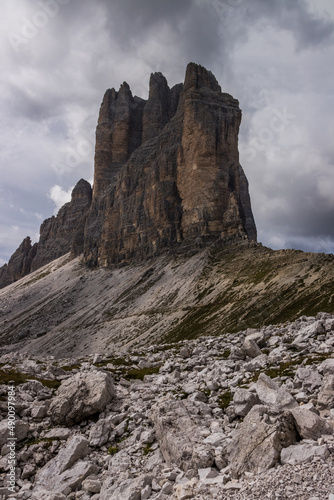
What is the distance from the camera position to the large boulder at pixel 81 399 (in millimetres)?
14086

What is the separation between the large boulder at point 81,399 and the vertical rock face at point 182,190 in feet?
315

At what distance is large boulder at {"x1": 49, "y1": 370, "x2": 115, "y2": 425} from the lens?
46.2 feet

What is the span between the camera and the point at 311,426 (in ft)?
25.8

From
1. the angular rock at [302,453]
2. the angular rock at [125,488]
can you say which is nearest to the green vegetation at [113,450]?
the angular rock at [125,488]

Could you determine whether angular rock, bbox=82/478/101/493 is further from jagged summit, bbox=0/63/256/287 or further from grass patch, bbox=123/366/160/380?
jagged summit, bbox=0/63/256/287

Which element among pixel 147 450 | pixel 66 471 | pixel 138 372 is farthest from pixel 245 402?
pixel 138 372

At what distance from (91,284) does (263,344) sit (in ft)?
382

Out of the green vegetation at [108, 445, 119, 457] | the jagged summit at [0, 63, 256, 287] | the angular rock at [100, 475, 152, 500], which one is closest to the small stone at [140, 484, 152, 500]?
the angular rock at [100, 475, 152, 500]

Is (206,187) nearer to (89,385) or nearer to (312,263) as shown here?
(312,263)

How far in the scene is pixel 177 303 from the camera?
3172 inches

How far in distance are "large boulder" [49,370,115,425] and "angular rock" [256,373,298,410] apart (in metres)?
7.37

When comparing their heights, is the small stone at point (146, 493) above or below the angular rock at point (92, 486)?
above

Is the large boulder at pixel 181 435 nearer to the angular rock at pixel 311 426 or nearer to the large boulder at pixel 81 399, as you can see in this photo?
the angular rock at pixel 311 426

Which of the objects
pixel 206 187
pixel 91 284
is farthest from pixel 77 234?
pixel 206 187
